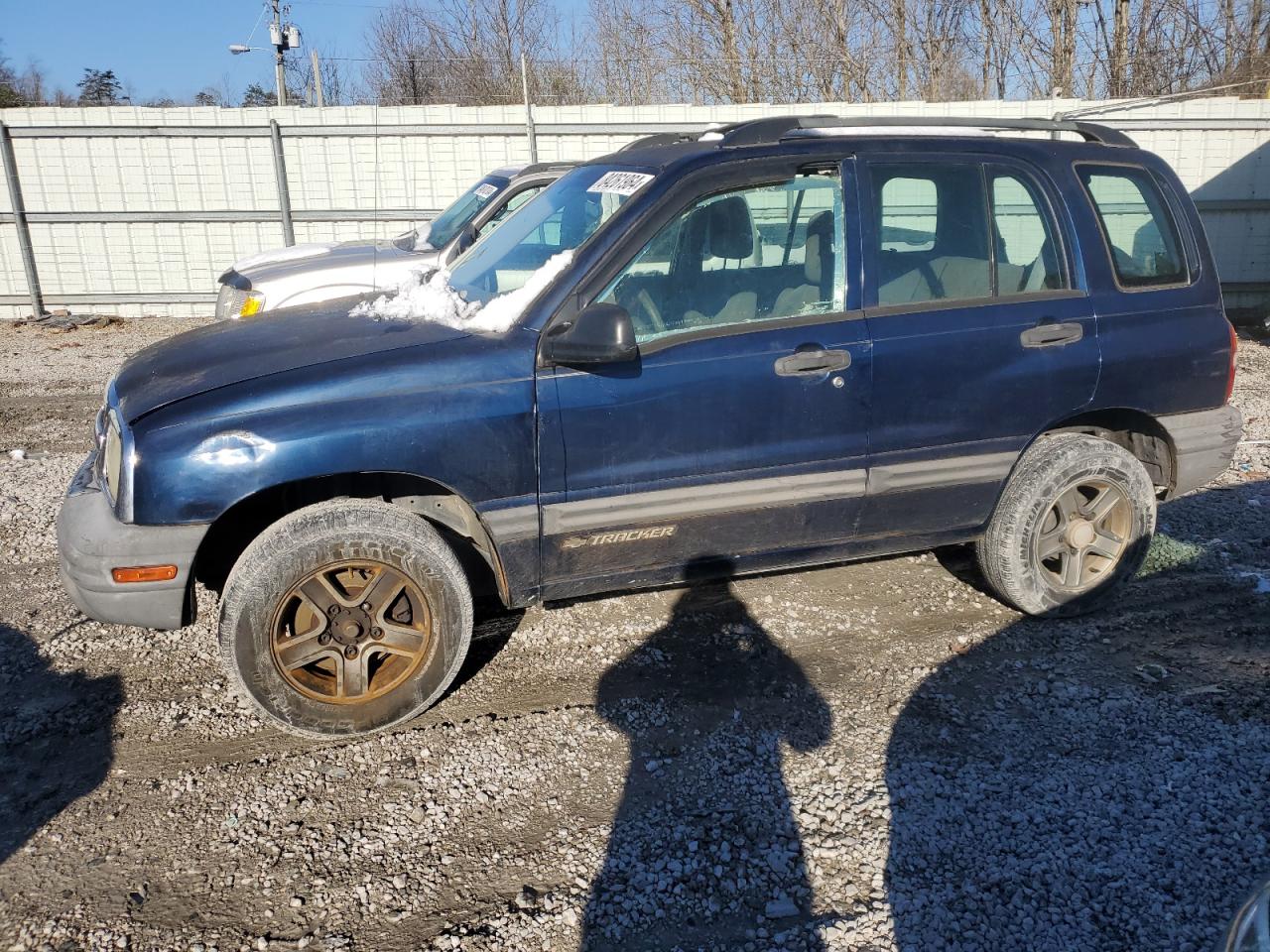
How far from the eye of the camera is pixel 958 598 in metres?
4.66

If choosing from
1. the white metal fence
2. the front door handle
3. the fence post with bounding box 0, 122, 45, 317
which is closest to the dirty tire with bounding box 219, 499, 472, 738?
the front door handle

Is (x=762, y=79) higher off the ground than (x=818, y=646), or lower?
higher

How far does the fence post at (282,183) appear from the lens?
43.0ft

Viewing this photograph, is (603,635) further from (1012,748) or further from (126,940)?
(126,940)

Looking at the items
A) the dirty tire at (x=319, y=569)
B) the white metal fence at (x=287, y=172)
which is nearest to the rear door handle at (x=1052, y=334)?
the dirty tire at (x=319, y=569)

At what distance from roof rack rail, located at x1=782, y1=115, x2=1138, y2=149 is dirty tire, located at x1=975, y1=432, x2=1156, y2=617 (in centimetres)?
138

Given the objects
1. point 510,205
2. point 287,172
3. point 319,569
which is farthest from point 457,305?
point 287,172

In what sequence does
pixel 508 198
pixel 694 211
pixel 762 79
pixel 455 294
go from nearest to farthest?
pixel 694 211 → pixel 455 294 → pixel 508 198 → pixel 762 79

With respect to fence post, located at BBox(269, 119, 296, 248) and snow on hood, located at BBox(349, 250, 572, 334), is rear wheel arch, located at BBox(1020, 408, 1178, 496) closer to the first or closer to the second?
snow on hood, located at BBox(349, 250, 572, 334)

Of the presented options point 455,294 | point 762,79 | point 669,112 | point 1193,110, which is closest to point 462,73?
point 762,79

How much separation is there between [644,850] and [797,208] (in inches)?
95.4

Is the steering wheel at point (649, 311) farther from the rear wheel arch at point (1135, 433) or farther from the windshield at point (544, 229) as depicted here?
the rear wheel arch at point (1135, 433)

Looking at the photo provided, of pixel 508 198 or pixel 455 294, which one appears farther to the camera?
pixel 508 198

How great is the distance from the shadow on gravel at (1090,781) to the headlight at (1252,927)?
1.10 meters
